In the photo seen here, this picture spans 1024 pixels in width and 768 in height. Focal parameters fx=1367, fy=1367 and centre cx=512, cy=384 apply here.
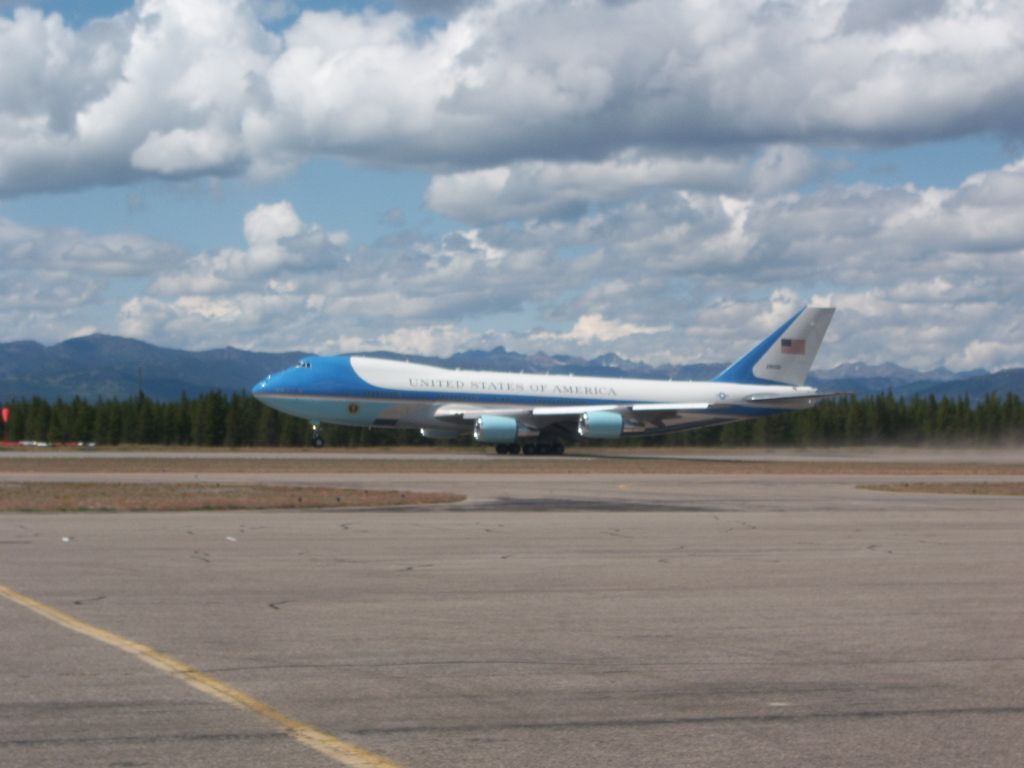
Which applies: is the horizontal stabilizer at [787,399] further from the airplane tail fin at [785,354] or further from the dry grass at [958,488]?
the dry grass at [958,488]

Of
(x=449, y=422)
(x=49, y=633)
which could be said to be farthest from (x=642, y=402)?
(x=49, y=633)

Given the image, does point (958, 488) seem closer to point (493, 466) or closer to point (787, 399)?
point (493, 466)

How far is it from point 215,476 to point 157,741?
33410 mm

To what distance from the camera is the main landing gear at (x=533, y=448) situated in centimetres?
6338

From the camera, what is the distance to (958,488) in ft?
125

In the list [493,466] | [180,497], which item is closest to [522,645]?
[180,497]

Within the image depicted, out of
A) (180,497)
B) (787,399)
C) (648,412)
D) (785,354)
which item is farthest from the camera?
(785,354)

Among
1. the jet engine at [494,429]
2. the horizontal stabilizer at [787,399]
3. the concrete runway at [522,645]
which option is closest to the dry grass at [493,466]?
the jet engine at [494,429]

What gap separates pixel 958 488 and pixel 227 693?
32.4 meters

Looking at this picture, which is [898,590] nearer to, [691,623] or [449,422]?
[691,623]

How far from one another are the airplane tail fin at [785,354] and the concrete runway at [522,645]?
45640 millimetres

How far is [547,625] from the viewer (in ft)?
40.8

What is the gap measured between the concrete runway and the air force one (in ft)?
123

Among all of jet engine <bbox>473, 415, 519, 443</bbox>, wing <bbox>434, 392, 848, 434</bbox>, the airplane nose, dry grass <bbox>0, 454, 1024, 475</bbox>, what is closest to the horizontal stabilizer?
wing <bbox>434, 392, 848, 434</bbox>
